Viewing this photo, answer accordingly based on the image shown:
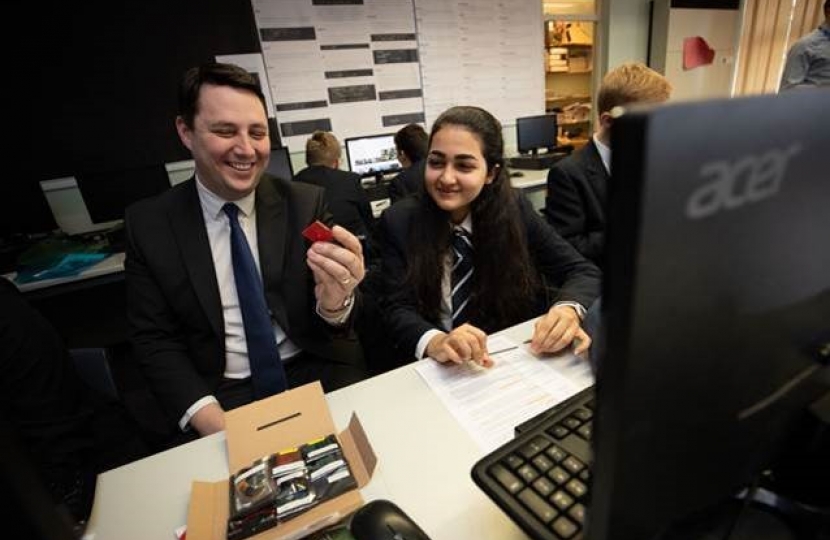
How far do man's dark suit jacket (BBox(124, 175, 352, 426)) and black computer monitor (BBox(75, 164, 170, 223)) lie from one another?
1.79 metres

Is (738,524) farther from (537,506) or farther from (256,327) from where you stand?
(256,327)

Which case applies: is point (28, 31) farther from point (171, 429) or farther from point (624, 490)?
point (624, 490)

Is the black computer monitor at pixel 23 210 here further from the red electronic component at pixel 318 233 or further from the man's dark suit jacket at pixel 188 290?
the red electronic component at pixel 318 233

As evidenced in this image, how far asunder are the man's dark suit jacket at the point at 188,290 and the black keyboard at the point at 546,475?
2.54 ft

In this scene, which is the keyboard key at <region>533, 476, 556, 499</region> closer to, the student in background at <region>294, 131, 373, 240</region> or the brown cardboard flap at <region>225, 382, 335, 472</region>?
the brown cardboard flap at <region>225, 382, 335, 472</region>

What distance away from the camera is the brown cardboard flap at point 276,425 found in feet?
2.17

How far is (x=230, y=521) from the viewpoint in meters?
0.53

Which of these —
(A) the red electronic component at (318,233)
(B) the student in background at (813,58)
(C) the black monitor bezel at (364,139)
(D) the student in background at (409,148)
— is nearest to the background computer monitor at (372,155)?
(C) the black monitor bezel at (364,139)

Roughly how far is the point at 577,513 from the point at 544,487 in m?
0.04

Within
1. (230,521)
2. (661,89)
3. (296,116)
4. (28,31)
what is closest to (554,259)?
(661,89)

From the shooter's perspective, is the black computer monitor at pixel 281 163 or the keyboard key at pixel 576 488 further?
the black computer monitor at pixel 281 163

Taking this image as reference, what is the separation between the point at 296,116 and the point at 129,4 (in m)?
1.25

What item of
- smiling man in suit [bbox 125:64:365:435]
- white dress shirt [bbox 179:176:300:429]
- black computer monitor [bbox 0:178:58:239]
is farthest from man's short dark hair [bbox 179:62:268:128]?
black computer monitor [bbox 0:178:58:239]

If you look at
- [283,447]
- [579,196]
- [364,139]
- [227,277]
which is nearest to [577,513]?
[283,447]
